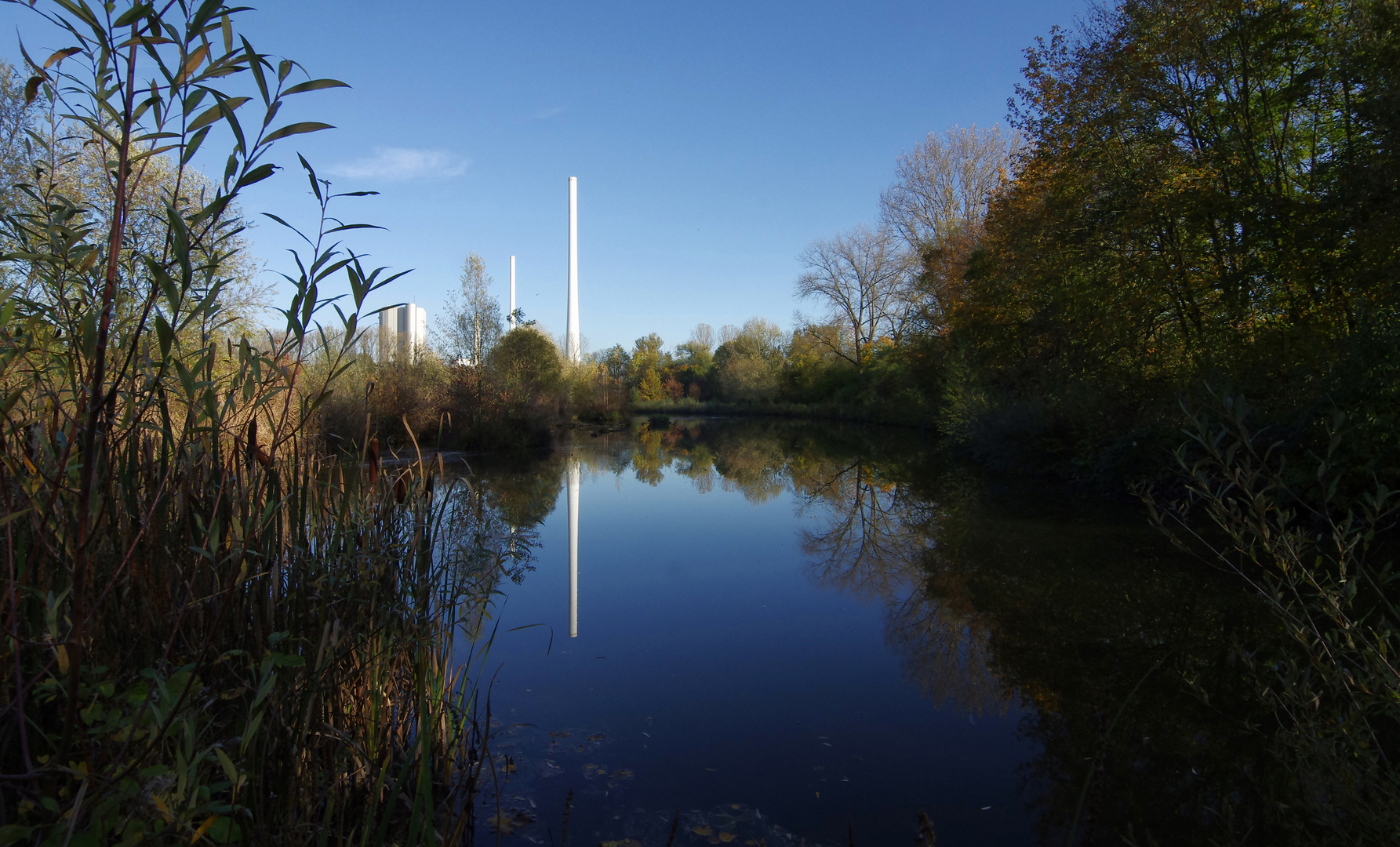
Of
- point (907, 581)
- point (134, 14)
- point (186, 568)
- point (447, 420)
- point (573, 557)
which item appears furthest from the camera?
point (573, 557)

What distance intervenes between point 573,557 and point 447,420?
357 centimetres

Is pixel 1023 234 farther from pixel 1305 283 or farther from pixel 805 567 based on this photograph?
pixel 805 567

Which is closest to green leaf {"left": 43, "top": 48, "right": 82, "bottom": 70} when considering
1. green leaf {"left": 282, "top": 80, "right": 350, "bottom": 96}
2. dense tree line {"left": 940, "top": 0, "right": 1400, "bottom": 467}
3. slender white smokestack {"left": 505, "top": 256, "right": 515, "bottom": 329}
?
green leaf {"left": 282, "top": 80, "right": 350, "bottom": 96}

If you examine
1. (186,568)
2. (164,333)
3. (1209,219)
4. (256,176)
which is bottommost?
(186,568)

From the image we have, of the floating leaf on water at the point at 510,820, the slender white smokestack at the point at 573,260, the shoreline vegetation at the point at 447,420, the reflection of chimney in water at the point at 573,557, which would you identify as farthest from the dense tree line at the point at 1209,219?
the slender white smokestack at the point at 573,260

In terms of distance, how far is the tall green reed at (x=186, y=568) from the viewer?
4.10 ft

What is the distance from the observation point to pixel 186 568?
77.7 inches

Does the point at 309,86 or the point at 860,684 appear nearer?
the point at 309,86

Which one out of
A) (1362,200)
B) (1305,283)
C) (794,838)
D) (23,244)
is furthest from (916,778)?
(1305,283)

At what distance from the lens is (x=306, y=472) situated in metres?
2.26

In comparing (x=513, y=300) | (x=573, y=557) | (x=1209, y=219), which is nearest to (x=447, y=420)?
(x=573, y=557)

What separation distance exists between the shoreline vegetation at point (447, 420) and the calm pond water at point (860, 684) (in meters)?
0.30

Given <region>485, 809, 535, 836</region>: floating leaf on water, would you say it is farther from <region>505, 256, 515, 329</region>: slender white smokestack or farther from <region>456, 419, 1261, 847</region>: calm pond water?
<region>505, 256, 515, 329</region>: slender white smokestack

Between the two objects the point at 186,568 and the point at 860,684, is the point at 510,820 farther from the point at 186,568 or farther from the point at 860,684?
the point at 860,684
